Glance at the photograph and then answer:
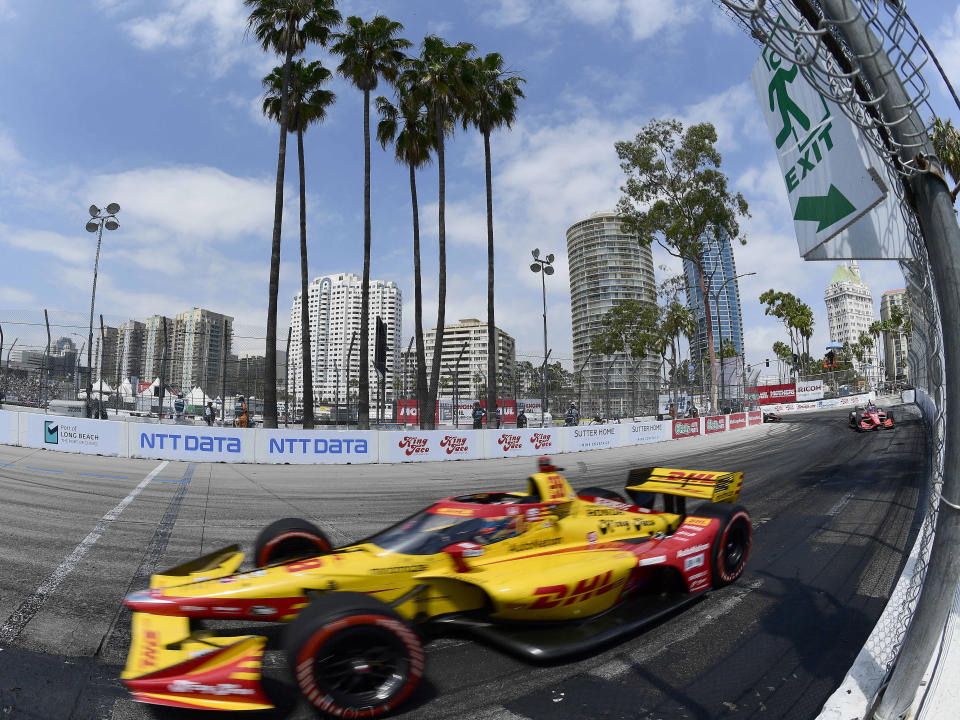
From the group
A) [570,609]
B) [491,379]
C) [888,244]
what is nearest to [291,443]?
[491,379]

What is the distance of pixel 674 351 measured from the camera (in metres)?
45.4

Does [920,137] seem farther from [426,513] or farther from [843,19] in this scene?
[426,513]

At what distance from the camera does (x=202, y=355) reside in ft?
73.6

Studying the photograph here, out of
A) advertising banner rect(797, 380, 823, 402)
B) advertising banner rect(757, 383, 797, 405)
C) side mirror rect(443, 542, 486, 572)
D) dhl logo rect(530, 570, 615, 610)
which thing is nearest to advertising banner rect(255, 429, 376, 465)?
side mirror rect(443, 542, 486, 572)

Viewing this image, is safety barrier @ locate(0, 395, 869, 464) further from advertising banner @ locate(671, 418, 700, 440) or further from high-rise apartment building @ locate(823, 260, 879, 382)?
high-rise apartment building @ locate(823, 260, 879, 382)

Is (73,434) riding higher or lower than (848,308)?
lower

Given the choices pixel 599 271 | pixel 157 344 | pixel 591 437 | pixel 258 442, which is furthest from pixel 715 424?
pixel 599 271

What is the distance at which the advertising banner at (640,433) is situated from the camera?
21938 millimetres

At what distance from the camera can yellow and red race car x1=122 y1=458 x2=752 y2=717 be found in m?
2.76

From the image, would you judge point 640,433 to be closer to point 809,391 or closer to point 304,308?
point 304,308

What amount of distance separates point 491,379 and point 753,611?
682 inches

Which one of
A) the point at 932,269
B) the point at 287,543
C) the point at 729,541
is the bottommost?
the point at 729,541

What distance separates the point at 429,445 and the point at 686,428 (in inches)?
549

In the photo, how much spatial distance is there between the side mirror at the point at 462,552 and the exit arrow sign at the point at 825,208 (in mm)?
3256
